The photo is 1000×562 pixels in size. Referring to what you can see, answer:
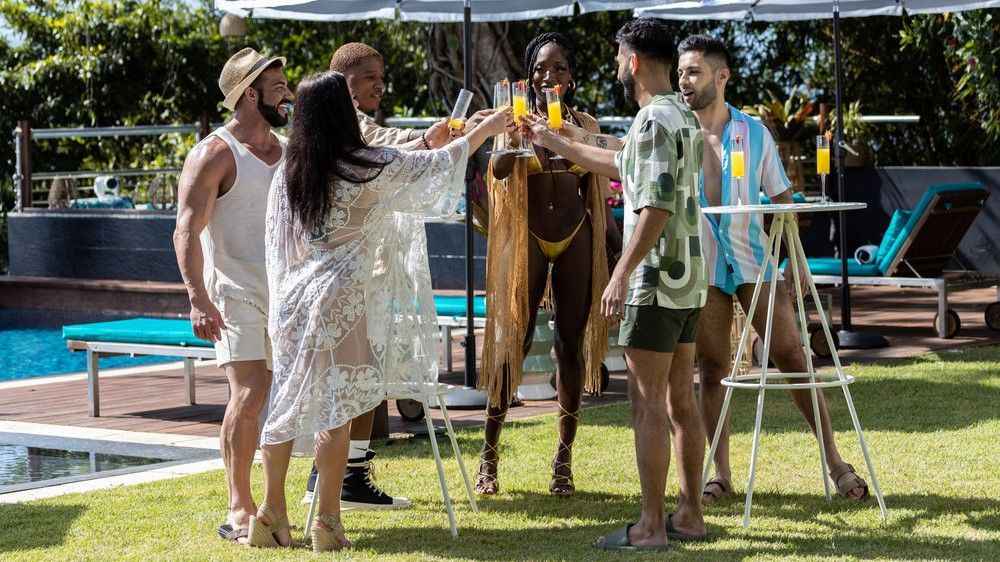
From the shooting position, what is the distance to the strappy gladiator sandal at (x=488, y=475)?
18.9 ft

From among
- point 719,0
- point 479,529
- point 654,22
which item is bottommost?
point 479,529

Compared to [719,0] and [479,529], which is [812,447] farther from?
[719,0]

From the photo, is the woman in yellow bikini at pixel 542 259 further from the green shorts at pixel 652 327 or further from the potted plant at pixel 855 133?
the potted plant at pixel 855 133

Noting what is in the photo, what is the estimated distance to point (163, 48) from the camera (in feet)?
74.1

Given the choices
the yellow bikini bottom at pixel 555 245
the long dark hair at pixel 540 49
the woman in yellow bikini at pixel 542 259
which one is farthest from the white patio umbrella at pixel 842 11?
the yellow bikini bottom at pixel 555 245

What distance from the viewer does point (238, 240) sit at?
507cm

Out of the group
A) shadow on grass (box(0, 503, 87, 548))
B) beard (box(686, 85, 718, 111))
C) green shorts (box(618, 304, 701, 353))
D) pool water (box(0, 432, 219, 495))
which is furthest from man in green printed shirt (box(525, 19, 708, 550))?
pool water (box(0, 432, 219, 495))

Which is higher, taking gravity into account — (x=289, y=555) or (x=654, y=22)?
(x=654, y=22)

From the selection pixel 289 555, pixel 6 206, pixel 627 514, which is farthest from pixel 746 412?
pixel 6 206

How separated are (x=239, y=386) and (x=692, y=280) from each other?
1.57 m

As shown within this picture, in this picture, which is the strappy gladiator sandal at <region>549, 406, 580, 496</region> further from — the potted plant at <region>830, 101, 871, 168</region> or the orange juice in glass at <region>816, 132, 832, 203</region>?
the potted plant at <region>830, 101, 871, 168</region>

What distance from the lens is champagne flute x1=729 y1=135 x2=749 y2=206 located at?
527 centimetres

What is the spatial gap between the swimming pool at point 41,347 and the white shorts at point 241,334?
639cm

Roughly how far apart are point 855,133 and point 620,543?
1194 centimetres
